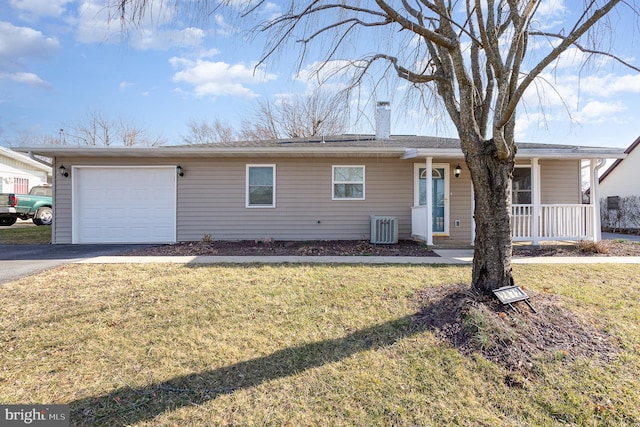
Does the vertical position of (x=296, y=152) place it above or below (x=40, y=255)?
above

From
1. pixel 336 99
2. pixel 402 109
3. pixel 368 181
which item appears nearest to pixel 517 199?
pixel 368 181

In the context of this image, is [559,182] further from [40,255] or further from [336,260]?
[40,255]

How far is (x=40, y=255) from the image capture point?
6930mm

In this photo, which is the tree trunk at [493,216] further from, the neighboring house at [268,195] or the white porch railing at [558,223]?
the neighboring house at [268,195]

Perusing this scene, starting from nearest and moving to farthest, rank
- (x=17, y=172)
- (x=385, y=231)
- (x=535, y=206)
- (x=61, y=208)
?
(x=535, y=206), (x=385, y=231), (x=61, y=208), (x=17, y=172)

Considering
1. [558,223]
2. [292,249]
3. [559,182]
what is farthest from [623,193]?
[292,249]

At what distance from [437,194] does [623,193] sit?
1161 centimetres

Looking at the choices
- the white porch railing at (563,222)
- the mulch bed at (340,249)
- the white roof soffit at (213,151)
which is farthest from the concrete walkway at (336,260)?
the white roof soffit at (213,151)

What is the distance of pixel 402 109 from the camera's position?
14.8 feet

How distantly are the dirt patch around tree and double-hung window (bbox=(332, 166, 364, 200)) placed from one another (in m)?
5.62

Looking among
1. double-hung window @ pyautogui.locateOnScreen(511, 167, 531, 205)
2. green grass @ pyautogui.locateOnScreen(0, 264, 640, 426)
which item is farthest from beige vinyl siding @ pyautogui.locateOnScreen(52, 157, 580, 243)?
green grass @ pyautogui.locateOnScreen(0, 264, 640, 426)

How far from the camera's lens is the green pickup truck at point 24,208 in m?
13.9

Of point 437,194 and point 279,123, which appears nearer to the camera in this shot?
point 437,194

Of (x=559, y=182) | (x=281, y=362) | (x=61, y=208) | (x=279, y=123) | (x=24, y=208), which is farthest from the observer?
(x=279, y=123)
